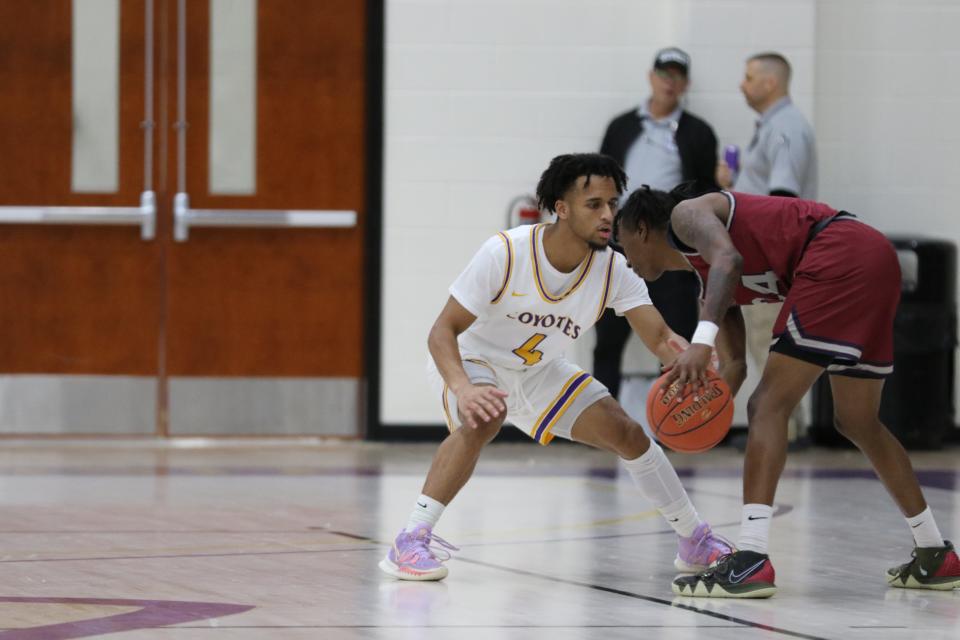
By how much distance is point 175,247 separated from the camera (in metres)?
9.06

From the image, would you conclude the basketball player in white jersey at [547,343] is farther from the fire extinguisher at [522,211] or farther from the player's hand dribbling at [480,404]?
the fire extinguisher at [522,211]

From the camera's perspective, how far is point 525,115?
918 cm

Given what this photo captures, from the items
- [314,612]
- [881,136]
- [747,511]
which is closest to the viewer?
[314,612]

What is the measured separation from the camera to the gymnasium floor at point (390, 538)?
4059 mm

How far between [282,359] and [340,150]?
1.29m

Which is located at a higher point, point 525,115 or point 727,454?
point 525,115

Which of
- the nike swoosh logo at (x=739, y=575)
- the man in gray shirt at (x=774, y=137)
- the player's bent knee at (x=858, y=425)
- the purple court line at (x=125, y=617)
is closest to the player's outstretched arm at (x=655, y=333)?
the player's bent knee at (x=858, y=425)

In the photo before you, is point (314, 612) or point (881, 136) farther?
point (881, 136)

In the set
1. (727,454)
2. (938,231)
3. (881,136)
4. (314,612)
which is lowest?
(727,454)

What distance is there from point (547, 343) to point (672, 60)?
13.6ft

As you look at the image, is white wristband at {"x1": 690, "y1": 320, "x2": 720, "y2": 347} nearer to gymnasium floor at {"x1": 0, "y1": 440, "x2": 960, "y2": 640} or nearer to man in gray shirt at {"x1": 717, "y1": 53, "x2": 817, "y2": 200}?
gymnasium floor at {"x1": 0, "y1": 440, "x2": 960, "y2": 640}

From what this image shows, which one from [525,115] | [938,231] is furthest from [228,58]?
[938,231]

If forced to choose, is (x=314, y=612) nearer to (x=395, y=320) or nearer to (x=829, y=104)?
(x=395, y=320)

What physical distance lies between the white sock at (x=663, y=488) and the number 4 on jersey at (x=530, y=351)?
1.47ft
